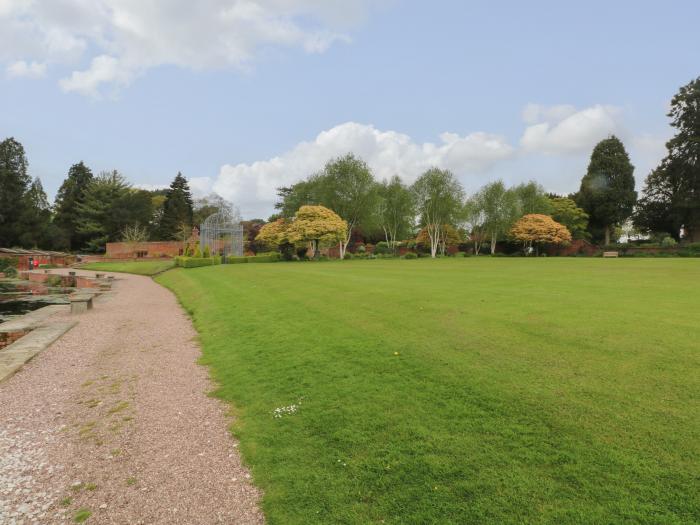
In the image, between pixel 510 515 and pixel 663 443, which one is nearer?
pixel 510 515

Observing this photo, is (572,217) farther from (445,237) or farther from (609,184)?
(445,237)

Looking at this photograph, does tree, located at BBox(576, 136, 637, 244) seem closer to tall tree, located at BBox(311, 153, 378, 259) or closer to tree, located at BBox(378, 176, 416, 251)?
tree, located at BBox(378, 176, 416, 251)

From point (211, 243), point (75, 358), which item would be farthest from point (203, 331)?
point (211, 243)

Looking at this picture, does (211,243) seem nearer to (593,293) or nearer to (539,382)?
(593,293)

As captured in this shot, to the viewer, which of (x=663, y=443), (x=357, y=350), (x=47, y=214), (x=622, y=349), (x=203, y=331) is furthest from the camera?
(x=47, y=214)

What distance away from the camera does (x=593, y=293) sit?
9.80 meters

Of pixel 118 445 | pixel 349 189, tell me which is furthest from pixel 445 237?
pixel 118 445

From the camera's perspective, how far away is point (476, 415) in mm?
3758

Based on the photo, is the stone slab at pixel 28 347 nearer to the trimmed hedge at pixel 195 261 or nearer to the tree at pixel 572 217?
the trimmed hedge at pixel 195 261

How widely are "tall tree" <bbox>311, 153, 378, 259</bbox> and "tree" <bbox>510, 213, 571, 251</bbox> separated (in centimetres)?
1844

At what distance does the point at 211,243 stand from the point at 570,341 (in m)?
36.2

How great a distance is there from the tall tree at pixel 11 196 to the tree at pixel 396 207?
150 feet

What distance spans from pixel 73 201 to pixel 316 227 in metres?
43.6

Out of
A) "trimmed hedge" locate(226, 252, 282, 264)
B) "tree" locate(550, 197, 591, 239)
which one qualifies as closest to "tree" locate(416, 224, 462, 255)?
"tree" locate(550, 197, 591, 239)
